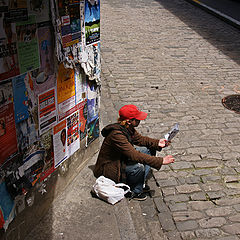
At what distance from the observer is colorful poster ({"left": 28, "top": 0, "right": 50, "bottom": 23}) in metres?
2.93

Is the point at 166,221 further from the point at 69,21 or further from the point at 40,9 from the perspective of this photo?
the point at 40,9

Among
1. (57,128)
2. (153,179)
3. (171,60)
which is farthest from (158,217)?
(171,60)

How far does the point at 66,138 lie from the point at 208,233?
204 cm

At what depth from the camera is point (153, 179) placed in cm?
481

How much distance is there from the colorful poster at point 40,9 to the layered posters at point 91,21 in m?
0.78

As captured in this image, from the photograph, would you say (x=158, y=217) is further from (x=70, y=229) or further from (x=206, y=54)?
(x=206, y=54)

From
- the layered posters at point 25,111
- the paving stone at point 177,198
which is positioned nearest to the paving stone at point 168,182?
the paving stone at point 177,198

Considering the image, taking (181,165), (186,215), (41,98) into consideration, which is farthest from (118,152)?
(181,165)

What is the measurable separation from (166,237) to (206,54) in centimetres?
→ 789

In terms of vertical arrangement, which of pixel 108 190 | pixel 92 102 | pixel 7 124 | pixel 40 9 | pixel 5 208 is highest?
pixel 40 9

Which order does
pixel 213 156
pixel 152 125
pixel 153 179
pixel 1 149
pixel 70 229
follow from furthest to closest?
pixel 152 125 → pixel 213 156 → pixel 153 179 → pixel 70 229 → pixel 1 149

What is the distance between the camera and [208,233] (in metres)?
3.89

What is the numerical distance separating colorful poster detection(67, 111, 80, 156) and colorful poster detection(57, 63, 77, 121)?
0.12m

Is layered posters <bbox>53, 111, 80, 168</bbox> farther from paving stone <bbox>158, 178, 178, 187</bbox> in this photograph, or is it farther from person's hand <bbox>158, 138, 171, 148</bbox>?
paving stone <bbox>158, 178, 178, 187</bbox>
